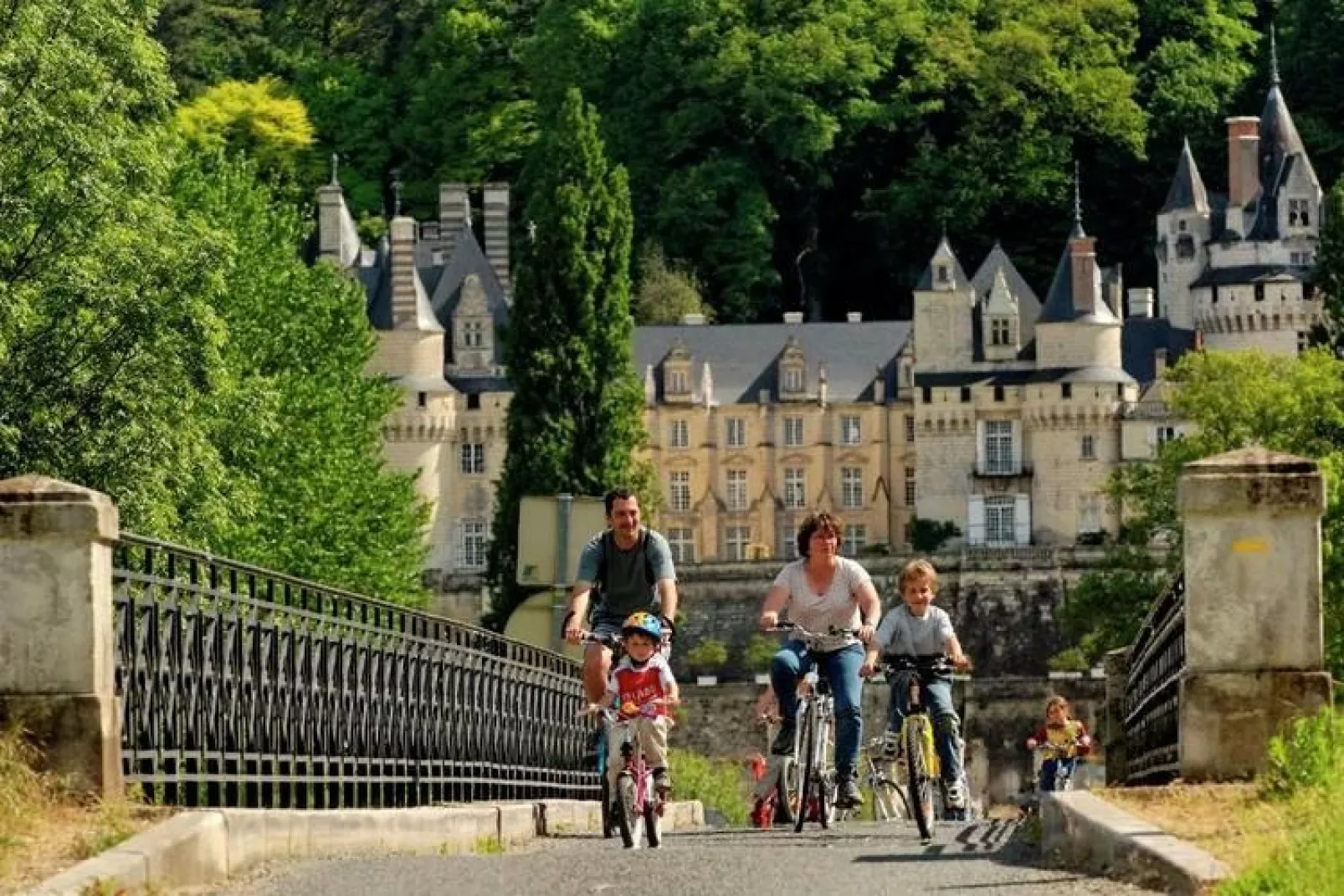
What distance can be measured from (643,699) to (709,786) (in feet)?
198

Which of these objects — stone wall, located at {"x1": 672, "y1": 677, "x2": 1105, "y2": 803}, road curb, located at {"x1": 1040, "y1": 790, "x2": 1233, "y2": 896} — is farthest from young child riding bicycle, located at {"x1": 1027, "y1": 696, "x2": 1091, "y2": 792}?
stone wall, located at {"x1": 672, "y1": 677, "x2": 1105, "y2": 803}

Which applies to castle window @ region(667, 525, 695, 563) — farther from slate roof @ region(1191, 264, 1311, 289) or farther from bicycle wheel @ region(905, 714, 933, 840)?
bicycle wheel @ region(905, 714, 933, 840)

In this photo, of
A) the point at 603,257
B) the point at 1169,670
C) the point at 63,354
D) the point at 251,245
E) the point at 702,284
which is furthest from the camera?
the point at 702,284

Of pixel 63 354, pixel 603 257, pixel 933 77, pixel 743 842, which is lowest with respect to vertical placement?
pixel 743 842

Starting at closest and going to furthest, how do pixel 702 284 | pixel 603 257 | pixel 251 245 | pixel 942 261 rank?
1. pixel 251 245
2. pixel 603 257
3. pixel 942 261
4. pixel 702 284

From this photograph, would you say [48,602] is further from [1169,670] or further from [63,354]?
[63,354]

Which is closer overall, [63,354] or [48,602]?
[48,602]

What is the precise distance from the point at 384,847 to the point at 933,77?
126 m

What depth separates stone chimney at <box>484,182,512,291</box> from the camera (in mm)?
140250

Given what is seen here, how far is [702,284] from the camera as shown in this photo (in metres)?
147

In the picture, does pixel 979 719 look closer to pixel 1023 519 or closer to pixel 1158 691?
pixel 1023 519

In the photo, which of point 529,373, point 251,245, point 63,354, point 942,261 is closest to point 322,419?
point 251,245

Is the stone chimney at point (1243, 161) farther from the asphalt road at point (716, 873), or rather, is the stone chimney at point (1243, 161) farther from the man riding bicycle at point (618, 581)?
the asphalt road at point (716, 873)

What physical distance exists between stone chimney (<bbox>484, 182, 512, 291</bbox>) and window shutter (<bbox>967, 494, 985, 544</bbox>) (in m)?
15.2
